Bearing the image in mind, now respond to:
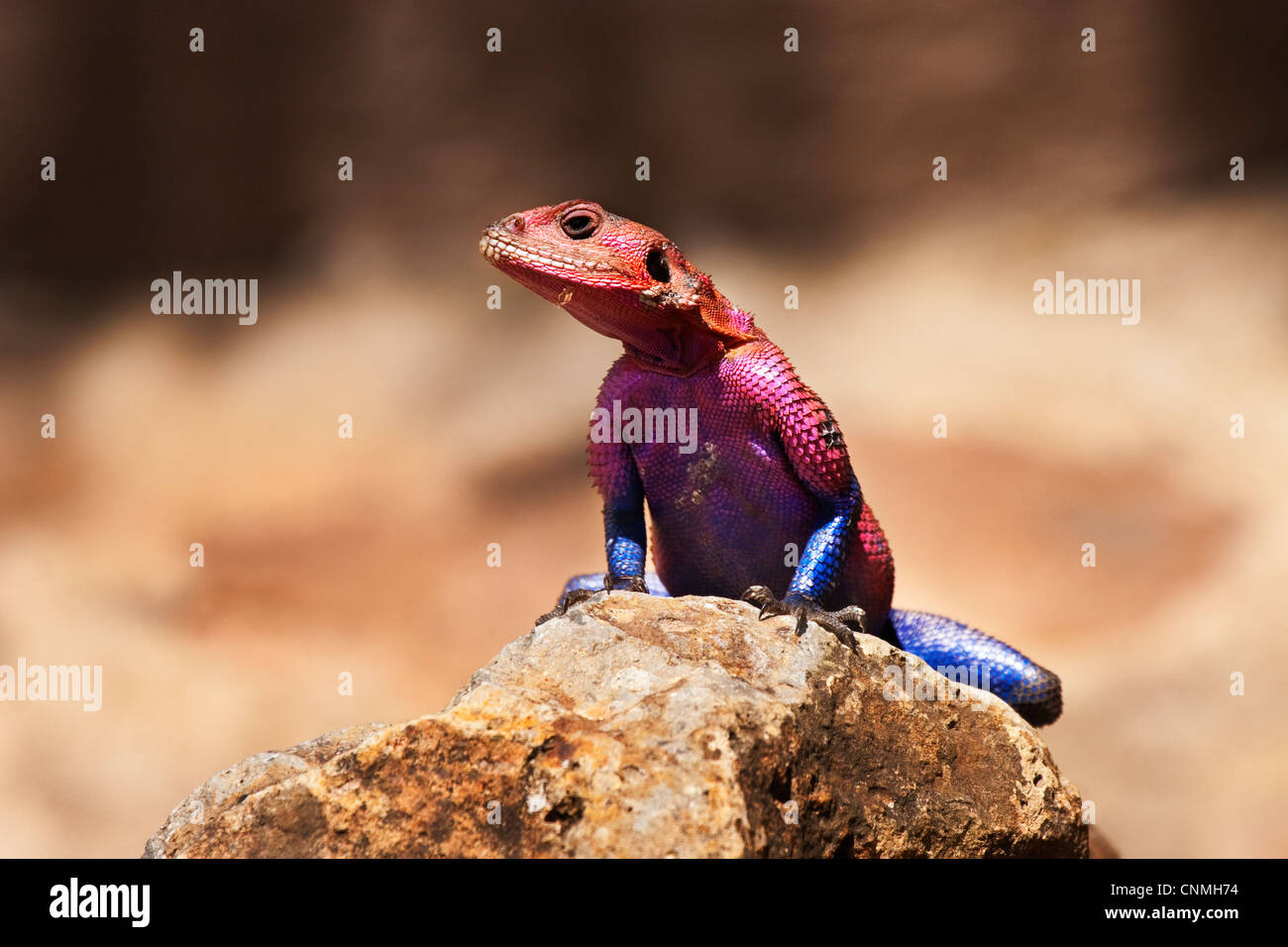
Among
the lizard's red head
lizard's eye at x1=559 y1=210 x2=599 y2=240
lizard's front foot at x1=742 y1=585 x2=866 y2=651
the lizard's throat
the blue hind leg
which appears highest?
lizard's eye at x1=559 y1=210 x2=599 y2=240

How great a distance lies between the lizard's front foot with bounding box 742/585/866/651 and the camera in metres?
3.03

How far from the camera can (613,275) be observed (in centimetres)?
327

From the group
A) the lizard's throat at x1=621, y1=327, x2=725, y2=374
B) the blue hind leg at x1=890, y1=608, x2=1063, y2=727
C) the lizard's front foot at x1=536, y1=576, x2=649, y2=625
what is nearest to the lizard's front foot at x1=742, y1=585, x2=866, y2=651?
the lizard's front foot at x1=536, y1=576, x2=649, y2=625

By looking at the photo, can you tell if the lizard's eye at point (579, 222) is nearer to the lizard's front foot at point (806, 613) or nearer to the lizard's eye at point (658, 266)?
the lizard's eye at point (658, 266)

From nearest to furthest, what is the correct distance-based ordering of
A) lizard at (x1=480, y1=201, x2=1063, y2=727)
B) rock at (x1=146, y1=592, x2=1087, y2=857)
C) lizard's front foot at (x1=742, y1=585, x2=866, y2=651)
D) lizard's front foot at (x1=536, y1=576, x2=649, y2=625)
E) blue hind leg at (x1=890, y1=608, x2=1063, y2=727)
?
rock at (x1=146, y1=592, x2=1087, y2=857) → lizard's front foot at (x1=742, y1=585, x2=866, y2=651) → lizard's front foot at (x1=536, y1=576, x2=649, y2=625) → lizard at (x1=480, y1=201, x2=1063, y2=727) → blue hind leg at (x1=890, y1=608, x2=1063, y2=727)

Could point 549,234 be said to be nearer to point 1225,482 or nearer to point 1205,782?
point 1205,782

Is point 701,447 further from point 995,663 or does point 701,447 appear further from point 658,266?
point 995,663

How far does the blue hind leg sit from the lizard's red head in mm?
1377

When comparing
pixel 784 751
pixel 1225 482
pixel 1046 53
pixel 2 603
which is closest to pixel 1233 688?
pixel 1225 482

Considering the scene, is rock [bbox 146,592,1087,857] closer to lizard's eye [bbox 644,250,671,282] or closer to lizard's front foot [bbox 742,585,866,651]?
lizard's front foot [bbox 742,585,866,651]

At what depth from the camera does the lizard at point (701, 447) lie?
10.8 ft

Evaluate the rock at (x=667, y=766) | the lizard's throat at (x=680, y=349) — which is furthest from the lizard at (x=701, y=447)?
the rock at (x=667, y=766)

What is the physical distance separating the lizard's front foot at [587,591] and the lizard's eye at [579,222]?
3.37 feet

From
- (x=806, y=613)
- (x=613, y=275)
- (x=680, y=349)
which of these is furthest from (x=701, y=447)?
(x=806, y=613)
